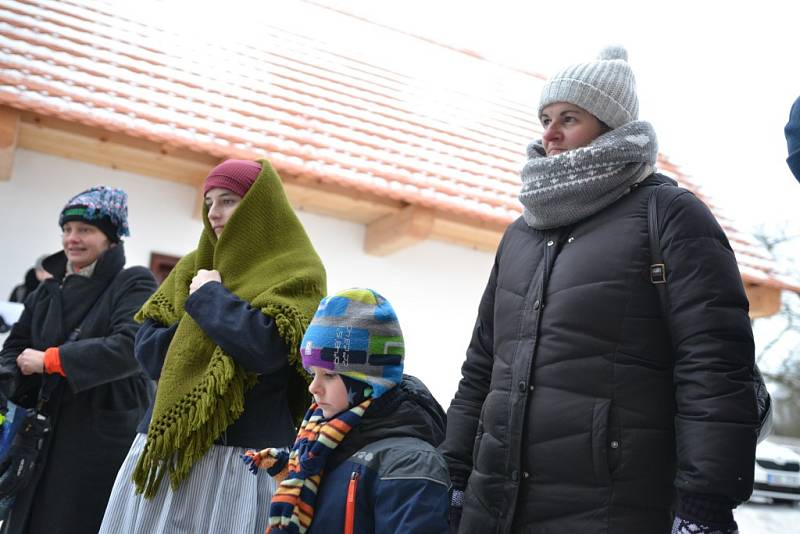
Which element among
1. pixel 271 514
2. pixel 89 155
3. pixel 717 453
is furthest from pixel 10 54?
pixel 717 453

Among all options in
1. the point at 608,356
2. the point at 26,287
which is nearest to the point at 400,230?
the point at 26,287

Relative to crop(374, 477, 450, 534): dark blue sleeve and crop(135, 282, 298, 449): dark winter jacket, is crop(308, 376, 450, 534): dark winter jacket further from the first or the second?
crop(135, 282, 298, 449): dark winter jacket

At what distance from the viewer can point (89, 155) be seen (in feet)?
15.8

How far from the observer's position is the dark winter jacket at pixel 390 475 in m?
1.59

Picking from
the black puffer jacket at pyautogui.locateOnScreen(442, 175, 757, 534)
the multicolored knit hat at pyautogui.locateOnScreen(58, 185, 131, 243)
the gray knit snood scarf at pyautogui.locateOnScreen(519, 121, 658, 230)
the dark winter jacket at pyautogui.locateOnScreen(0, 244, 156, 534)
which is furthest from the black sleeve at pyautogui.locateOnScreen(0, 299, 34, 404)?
the gray knit snood scarf at pyautogui.locateOnScreen(519, 121, 658, 230)

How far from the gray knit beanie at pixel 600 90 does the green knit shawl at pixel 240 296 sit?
0.87 meters

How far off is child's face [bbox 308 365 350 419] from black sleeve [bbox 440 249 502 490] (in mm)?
281

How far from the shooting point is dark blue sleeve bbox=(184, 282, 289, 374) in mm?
2102

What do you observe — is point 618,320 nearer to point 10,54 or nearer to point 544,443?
point 544,443

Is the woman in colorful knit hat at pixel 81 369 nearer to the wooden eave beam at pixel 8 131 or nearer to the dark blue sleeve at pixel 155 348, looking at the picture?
the dark blue sleeve at pixel 155 348

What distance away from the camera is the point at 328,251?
17.4ft

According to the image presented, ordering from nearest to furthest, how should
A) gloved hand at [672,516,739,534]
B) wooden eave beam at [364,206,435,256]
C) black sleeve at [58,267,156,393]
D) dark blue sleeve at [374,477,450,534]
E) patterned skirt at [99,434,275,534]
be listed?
gloved hand at [672,516,739,534] → dark blue sleeve at [374,477,450,534] → patterned skirt at [99,434,275,534] → black sleeve at [58,267,156,393] → wooden eave beam at [364,206,435,256]

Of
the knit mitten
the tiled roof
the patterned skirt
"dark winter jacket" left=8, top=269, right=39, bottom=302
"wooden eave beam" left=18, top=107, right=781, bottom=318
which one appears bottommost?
the patterned skirt

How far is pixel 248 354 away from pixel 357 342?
0.42 m
